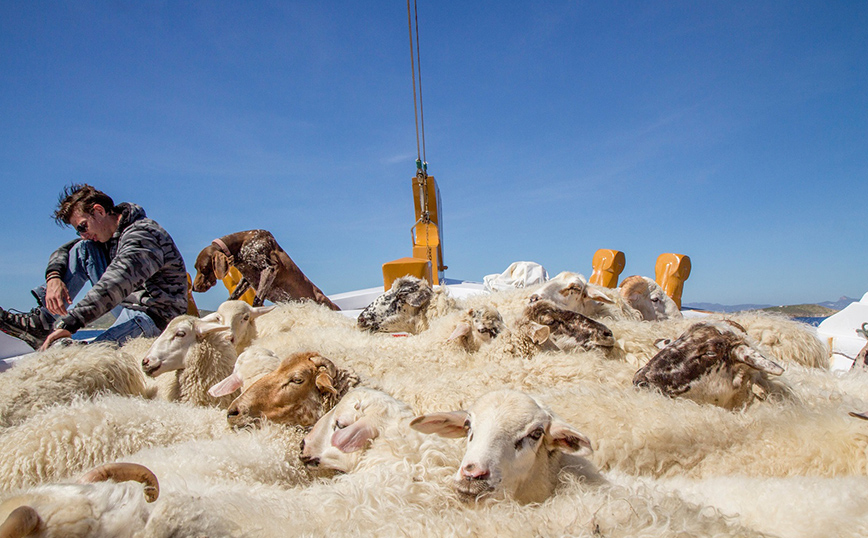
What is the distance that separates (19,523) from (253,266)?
5.41m

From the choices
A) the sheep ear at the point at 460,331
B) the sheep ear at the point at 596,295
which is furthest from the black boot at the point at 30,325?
the sheep ear at the point at 596,295

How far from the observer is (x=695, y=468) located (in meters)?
2.28

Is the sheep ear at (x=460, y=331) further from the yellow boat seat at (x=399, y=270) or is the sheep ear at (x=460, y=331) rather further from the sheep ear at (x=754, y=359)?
the yellow boat seat at (x=399, y=270)

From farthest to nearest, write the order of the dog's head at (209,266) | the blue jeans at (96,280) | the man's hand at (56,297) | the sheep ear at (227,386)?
1. the dog's head at (209,266)
2. the blue jeans at (96,280)
3. the man's hand at (56,297)
4. the sheep ear at (227,386)

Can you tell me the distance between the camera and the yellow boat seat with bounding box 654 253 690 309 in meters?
7.89

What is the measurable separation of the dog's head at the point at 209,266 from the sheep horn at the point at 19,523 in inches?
211

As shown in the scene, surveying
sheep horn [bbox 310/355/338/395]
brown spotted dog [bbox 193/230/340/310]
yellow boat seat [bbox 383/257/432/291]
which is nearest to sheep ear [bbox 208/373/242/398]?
sheep horn [bbox 310/355/338/395]

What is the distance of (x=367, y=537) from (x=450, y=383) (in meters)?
1.58

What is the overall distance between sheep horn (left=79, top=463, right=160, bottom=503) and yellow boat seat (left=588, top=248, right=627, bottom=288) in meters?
7.54

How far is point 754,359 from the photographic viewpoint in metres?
2.74

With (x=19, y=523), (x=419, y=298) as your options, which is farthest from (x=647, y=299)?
(x=19, y=523)

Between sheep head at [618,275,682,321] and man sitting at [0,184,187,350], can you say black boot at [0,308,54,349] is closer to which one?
man sitting at [0,184,187,350]

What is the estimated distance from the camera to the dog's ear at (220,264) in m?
6.09

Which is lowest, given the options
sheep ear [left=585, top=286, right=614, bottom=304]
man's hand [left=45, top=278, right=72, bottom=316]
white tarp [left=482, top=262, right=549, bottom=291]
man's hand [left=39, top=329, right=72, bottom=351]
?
man's hand [left=39, top=329, right=72, bottom=351]
